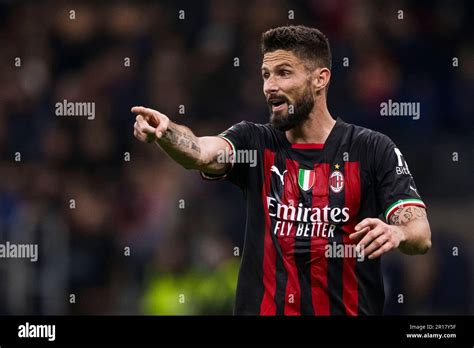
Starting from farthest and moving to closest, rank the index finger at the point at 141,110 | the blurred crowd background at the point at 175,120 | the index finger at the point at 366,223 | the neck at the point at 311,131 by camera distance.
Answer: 1. the blurred crowd background at the point at 175,120
2. the neck at the point at 311,131
3. the index finger at the point at 141,110
4. the index finger at the point at 366,223

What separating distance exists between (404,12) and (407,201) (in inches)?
227

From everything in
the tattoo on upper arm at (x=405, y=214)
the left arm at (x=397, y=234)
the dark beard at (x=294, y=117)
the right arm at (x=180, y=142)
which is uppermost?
the dark beard at (x=294, y=117)

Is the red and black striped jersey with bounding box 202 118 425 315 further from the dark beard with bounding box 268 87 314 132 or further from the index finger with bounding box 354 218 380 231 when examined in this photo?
Result: the index finger with bounding box 354 218 380 231

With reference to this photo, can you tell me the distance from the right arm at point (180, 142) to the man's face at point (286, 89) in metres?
0.36

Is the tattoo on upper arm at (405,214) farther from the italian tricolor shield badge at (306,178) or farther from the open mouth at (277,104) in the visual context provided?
the open mouth at (277,104)

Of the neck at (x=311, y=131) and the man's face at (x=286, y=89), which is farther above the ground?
the man's face at (x=286, y=89)

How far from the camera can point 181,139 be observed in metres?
4.96

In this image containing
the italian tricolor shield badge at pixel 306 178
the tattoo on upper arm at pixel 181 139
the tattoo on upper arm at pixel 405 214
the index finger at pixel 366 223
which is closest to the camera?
the index finger at pixel 366 223

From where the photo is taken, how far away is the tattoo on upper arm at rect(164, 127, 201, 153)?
16.0ft

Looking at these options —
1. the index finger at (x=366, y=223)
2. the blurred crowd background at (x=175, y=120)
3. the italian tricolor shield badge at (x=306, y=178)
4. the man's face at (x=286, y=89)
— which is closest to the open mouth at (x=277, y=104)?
the man's face at (x=286, y=89)

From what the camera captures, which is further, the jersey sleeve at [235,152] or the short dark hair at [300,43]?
the short dark hair at [300,43]

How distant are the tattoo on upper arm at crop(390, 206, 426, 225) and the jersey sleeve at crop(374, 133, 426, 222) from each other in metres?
0.02

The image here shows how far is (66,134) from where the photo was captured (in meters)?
9.47

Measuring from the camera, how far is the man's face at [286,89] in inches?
209
